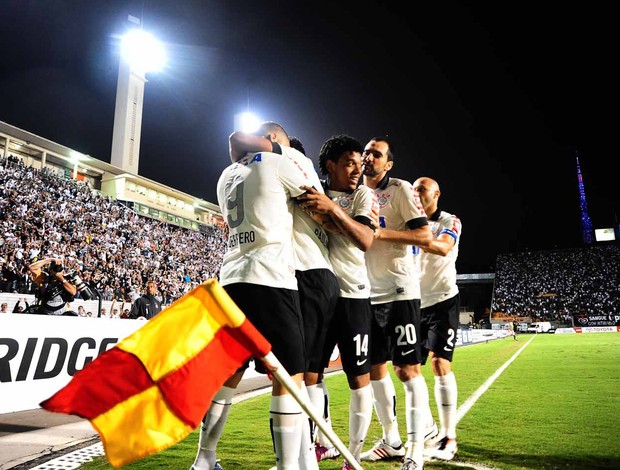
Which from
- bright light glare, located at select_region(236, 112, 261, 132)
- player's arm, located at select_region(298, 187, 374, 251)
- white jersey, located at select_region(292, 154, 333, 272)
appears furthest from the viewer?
bright light glare, located at select_region(236, 112, 261, 132)

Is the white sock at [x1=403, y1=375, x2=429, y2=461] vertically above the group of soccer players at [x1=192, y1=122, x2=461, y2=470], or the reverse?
the group of soccer players at [x1=192, y1=122, x2=461, y2=470]

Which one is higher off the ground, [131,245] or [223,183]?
[131,245]

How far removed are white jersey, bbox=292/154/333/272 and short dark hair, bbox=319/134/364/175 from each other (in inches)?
22.9

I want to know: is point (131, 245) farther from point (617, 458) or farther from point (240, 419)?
point (617, 458)

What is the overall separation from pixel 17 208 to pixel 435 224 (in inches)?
737

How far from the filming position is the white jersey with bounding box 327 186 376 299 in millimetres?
3167

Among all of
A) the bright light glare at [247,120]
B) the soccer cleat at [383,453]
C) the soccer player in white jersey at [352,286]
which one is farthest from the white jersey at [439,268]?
the bright light glare at [247,120]

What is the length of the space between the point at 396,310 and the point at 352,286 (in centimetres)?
73

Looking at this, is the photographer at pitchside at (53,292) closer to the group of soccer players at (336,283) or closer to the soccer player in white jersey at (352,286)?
the group of soccer players at (336,283)

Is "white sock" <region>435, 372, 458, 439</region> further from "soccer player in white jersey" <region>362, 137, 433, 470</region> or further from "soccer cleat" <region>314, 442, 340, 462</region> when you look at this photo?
"soccer cleat" <region>314, 442, 340, 462</region>

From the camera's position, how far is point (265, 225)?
2.54 m

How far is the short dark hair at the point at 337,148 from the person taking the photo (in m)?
3.45

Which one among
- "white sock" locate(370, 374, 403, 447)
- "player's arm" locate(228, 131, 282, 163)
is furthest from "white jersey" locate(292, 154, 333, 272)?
"white sock" locate(370, 374, 403, 447)

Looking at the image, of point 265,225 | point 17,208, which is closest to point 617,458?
point 265,225
